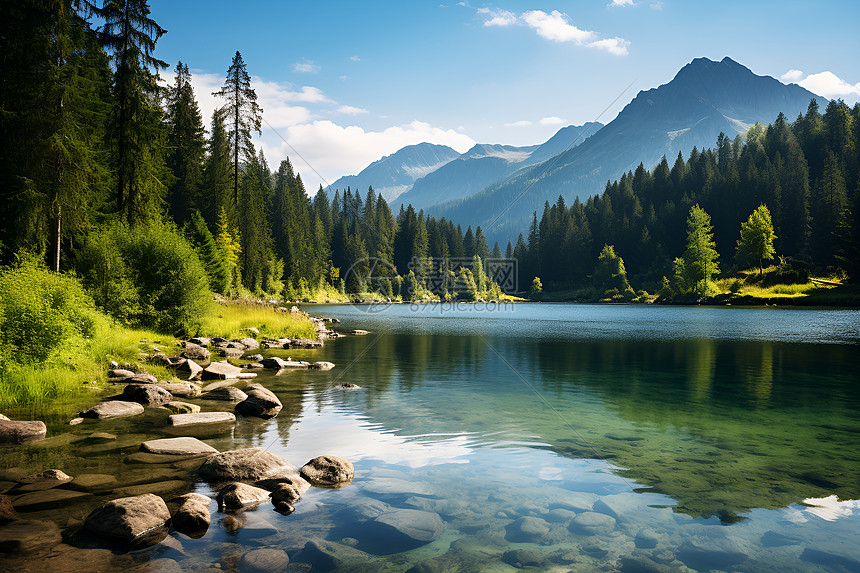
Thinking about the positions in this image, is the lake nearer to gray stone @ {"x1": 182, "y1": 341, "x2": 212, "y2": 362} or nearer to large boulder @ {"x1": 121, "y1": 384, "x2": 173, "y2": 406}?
large boulder @ {"x1": 121, "y1": 384, "x2": 173, "y2": 406}

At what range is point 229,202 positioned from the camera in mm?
63688

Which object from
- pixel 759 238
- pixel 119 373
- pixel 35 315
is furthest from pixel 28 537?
pixel 759 238

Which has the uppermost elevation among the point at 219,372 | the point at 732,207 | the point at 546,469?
the point at 732,207

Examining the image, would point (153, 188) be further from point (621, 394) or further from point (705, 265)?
point (705, 265)

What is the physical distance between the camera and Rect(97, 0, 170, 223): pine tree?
91.2 ft

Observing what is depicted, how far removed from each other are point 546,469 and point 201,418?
28.9 feet

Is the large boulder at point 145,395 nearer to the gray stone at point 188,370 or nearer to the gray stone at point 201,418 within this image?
the gray stone at point 201,418

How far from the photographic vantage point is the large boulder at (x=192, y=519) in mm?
6664

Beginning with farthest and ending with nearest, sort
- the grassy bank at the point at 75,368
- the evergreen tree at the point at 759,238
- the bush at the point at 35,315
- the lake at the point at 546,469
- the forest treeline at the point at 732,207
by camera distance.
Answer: the forest treeline at the point at 732,207
the evergreen tree at the point at 759,238
the bush at the point at 35,315
the grassy bank at the point at 75,368
the lake at the point at 546,469

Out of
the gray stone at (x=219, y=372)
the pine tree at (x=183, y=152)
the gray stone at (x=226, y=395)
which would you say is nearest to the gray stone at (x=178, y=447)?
the gray stone at (x=226, y=395)

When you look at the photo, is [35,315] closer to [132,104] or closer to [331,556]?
[331,556]

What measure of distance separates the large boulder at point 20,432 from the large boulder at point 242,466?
4415mm

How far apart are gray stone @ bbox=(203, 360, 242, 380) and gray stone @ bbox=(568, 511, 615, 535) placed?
15905 millimetres

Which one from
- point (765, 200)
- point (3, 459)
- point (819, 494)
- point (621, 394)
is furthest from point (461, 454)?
point (765, 200)
